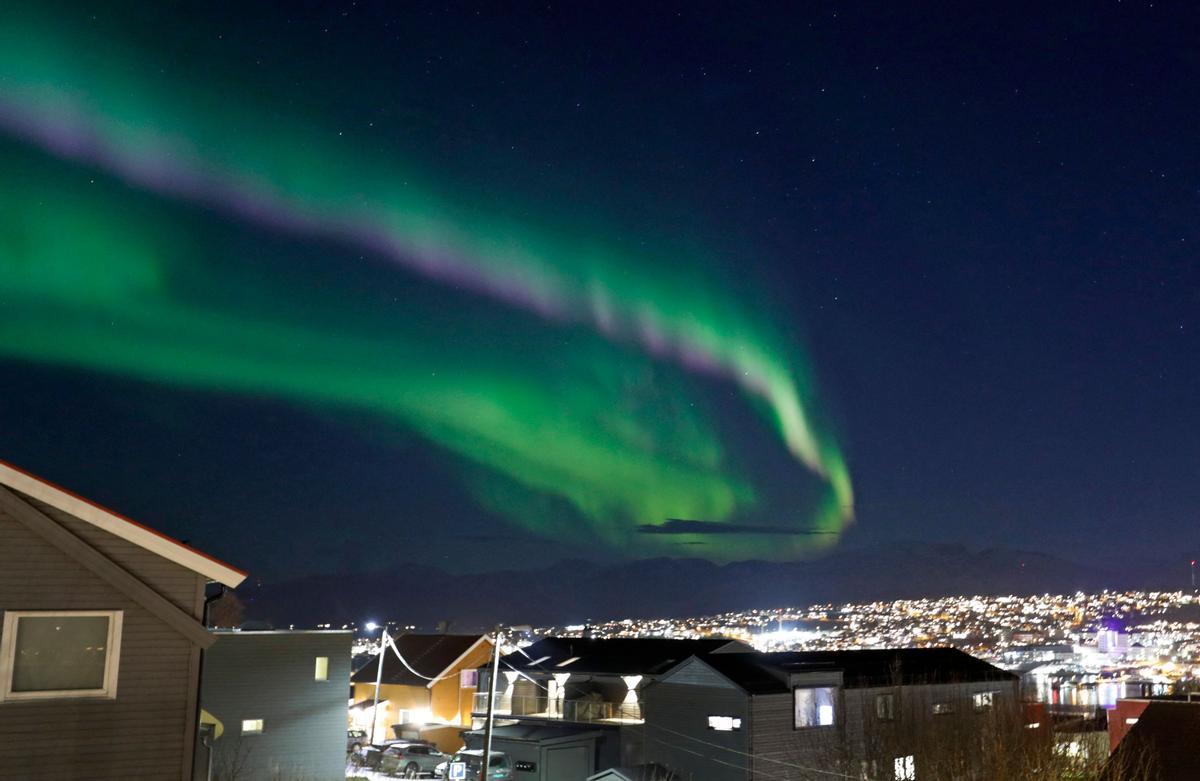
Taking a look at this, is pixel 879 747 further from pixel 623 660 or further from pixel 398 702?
pixel 398 702

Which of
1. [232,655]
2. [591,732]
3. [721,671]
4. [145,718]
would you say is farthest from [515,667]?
[145,718]

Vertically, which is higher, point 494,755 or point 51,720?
point 51,720

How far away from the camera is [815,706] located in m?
43.4

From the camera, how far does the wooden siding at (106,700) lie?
51.1 ft

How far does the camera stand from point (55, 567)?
53.9 ft

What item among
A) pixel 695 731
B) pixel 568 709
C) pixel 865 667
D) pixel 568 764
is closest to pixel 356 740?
pixel 568 709

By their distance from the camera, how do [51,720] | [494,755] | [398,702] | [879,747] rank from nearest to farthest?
[51,720], [879,747], [494,755], [398,702]

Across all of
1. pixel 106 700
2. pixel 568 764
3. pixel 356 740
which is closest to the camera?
pixel 106 700

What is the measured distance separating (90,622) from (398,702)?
4763 centimetres

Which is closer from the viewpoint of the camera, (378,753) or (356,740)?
(378,753)

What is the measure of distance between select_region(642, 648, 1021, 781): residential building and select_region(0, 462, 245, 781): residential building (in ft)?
94.2

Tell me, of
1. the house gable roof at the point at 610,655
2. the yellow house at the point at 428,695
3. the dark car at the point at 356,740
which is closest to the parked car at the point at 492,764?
the dark car at the point at 356,740

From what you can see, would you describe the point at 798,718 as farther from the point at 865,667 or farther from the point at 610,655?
the point at 610,655

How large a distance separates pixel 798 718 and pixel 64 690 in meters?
33.2
